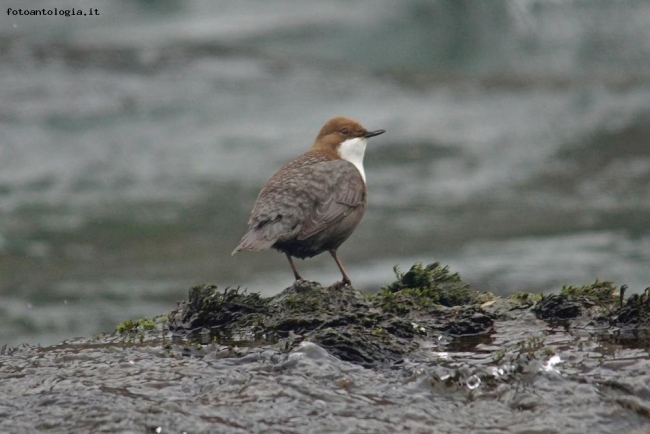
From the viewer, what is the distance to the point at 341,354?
4227 millimetres

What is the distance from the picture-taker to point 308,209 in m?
5.78

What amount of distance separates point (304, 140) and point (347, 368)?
13130mm

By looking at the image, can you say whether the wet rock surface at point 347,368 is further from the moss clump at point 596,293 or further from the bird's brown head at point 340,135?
the bird's brown head at point 340,135

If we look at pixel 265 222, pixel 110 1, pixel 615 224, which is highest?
pixel 110 1

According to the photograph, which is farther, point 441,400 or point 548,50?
point 548,50

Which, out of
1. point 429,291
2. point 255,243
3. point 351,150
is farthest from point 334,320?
point 351,150

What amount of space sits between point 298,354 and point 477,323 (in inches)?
39.9

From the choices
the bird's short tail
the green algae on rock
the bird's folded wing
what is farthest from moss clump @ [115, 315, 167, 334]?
the bird's folded wing

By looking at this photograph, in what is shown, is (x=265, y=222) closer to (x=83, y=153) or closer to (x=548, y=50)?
(x=83, y=153)

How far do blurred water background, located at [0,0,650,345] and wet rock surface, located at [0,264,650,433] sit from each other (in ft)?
21.0

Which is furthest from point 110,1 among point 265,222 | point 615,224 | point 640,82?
point 265,222

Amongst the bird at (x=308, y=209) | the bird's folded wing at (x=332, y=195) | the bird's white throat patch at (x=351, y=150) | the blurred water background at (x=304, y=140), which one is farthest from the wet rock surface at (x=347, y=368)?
the blurred water background at (x=304, y=140)

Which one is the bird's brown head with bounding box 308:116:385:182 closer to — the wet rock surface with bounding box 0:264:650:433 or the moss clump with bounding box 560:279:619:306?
the wet rock surface with bounding box 0:264:650:433

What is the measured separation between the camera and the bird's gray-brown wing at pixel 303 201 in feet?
18.4
